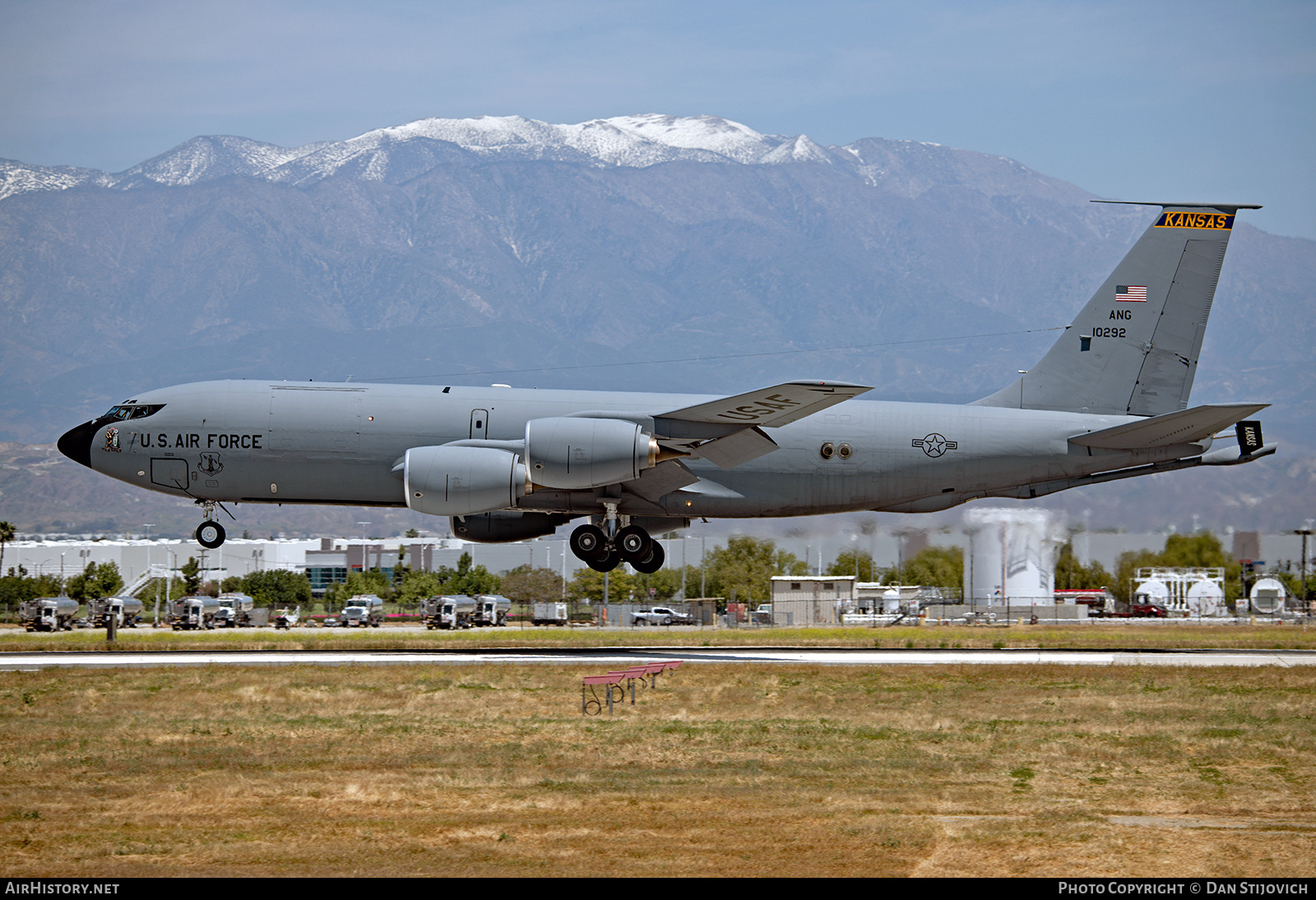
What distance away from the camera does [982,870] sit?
1236 centimetres

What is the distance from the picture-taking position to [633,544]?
3475 centimetres

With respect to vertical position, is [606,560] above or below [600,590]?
above

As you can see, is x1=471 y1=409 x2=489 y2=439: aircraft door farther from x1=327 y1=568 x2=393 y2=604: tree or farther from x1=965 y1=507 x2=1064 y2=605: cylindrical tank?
x1=327 y1=568 x2=393 y2=604: tree

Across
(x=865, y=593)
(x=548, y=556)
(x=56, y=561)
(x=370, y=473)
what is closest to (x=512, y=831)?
(x=370, y=473)

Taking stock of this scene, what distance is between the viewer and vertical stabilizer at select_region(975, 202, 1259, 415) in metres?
35.8

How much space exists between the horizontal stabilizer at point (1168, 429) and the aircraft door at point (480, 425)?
15.5 m

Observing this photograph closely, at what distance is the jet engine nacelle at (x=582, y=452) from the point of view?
105 ft

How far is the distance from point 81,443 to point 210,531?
415cm

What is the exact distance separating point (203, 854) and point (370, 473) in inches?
840

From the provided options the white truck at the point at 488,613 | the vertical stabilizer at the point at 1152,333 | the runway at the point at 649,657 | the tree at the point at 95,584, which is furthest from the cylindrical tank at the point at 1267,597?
the tree at the point at 95,584

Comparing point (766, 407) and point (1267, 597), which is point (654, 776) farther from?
point (1267, 597)

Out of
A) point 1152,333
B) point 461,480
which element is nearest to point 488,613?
point 461,480

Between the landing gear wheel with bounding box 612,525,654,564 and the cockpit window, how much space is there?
1269 centimetres

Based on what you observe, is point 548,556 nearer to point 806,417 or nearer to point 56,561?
point 56,561
